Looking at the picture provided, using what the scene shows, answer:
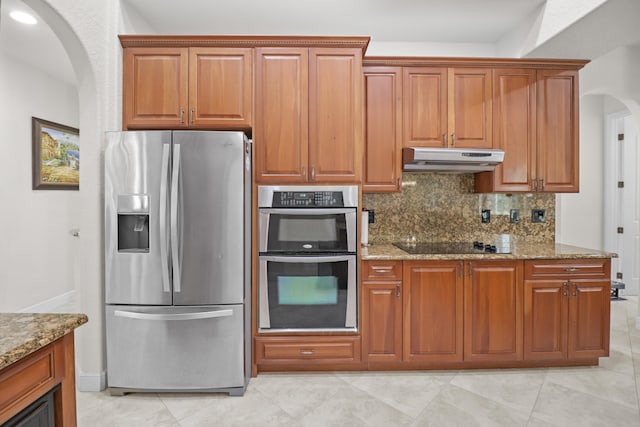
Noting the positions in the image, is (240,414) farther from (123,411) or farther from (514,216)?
(514,216)

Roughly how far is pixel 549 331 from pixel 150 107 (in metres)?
3.44

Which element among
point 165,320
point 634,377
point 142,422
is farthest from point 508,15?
point 142,422

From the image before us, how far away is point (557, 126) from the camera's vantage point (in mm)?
2891

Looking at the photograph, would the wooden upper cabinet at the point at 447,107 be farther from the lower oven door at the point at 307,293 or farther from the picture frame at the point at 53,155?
the picture frame at the point at 53,155

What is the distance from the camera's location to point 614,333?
334 centimetres

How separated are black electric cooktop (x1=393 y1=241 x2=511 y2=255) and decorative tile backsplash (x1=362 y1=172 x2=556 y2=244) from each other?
0.11 meters

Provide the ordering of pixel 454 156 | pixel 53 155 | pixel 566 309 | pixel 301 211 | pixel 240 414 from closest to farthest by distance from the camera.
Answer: pixel 240 414 → pixel 301 211 → pixel 566 309 → pixel 454 156 → pixel 53 155

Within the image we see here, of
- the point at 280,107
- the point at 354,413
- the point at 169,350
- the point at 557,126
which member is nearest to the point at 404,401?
the point at 354,413

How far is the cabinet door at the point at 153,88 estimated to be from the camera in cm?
255

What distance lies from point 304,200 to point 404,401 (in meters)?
1.51

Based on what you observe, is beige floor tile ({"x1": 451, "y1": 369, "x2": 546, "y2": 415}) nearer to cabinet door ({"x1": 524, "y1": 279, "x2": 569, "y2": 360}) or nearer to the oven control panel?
cabinet door ({"x1": 524, "y1": 279, "x2": 569, "y2": 360})

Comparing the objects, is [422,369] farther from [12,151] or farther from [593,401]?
[12,151]

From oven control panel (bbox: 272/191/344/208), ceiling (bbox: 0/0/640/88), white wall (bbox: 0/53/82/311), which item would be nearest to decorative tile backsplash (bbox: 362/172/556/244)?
oven control panel (bbox: 272/191/344/208)

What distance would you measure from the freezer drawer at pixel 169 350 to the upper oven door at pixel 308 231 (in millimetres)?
601
